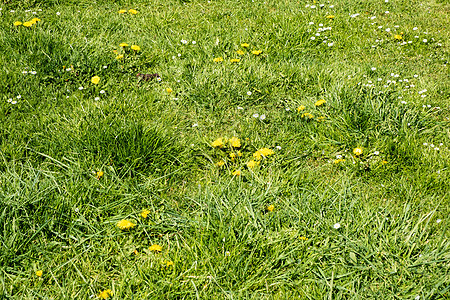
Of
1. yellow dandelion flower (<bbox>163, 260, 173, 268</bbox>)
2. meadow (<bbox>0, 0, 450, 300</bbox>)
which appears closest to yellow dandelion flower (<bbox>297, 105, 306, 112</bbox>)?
meadow (<bbox>0, 0, 450, 300</bbox>)

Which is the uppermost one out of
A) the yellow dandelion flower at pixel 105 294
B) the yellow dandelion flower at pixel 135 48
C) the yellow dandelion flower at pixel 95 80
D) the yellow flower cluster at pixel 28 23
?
the yellow flower cluster at pixel 28 23

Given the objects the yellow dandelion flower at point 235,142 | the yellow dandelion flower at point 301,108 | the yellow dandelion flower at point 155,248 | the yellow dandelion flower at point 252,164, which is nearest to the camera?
the yellow dandelion flower at point 155,248

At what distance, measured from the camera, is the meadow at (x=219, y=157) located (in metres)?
2.22

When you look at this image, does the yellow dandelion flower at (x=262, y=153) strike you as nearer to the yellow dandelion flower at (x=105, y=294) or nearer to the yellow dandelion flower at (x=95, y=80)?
the yellow dandelion flower at (x=105, y=294)

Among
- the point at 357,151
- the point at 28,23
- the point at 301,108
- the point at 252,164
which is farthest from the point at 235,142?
the point at 28,23

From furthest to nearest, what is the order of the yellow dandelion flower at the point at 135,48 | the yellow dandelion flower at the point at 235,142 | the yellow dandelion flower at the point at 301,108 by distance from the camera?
the yellow dandelion flower at the point at 135,48 → the yellow dandelion flower at the point at 301,108 → the yellow dandelion flower at the point at 235,142

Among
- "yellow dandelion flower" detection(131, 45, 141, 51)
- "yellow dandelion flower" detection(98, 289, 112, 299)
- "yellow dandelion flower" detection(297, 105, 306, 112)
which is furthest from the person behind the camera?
"yellow dandelion flower" detection(131, 45, 141, 51)

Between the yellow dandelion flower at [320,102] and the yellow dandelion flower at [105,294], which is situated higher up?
the yellow dandelion flower at [320,102]

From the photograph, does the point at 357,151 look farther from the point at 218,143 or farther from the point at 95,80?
the point at 95,80

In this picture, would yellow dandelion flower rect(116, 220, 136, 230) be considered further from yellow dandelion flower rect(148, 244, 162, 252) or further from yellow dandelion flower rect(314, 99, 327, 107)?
yellow dandelion flower rect(314, 99, 327, 107)

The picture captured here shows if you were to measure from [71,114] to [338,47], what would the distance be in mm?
3045

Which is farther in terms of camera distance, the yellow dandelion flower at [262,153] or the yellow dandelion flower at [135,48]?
the yellow dandelion flower at [135,48]

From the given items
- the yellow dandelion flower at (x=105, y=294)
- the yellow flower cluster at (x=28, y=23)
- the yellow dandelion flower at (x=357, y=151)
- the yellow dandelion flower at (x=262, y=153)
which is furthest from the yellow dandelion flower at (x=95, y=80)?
the yellow dandelion flower at (x=357, y=151)

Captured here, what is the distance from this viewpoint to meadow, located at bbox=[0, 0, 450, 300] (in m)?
2.22
